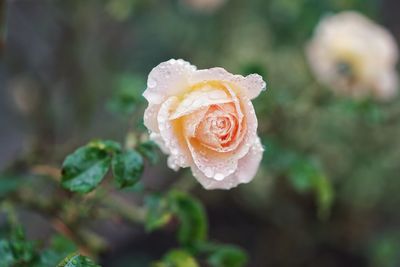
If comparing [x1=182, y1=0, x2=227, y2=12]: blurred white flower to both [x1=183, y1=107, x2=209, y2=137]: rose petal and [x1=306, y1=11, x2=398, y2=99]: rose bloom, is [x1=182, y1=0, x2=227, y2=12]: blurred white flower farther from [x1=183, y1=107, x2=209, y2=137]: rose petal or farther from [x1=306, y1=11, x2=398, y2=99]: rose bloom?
[x1=183, y1=107, x2=209, y2=137]: rose petal

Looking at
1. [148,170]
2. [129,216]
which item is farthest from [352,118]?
[129,216]

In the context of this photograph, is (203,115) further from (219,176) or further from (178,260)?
(178,260)

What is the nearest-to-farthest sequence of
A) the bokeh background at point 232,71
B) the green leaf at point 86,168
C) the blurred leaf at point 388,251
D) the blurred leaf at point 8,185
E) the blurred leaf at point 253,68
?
the green leaf at point 86,168
the blurred leaf at point 8,185
the blurred leaf at point 253,68
the bokeh background at point 232,71
the blurred leaf at point 388,251

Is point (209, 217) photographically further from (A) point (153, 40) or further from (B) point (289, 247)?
(A) point (153, 40)

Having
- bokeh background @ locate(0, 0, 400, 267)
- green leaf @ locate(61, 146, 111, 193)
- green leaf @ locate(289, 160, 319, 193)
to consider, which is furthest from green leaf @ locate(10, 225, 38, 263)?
bokeh background @ locate(0, 0, 400, 267)

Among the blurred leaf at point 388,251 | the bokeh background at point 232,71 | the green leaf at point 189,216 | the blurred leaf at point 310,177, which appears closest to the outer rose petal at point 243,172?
the green leaf at point 189,216

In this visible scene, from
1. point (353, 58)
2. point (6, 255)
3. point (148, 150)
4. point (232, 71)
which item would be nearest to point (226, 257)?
point (148, 150)

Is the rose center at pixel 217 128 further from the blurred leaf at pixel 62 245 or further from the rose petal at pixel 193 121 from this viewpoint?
the blurred leaf at pixel 62 245
